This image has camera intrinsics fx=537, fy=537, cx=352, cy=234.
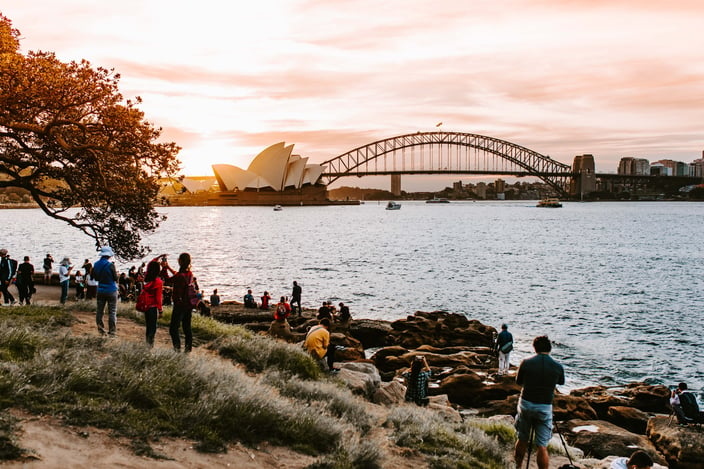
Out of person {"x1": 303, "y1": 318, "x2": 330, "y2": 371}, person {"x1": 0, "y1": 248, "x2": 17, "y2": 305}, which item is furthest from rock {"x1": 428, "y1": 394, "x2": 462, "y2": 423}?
person {"x1": 0, "y1": 248, "x2": 17, "y2": 305}

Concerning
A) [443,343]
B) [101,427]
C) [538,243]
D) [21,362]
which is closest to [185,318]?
[21,362]

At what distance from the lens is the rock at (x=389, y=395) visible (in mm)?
9615

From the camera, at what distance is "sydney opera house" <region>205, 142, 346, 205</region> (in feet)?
495

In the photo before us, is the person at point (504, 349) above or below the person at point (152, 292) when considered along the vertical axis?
below

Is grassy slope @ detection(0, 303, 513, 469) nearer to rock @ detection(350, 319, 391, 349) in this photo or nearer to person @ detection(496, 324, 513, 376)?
person @ detection(496, 324, 513, 376)

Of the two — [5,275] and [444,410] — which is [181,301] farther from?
[5,275]

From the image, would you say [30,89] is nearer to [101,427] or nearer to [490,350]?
[101,427]

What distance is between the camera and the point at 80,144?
1330 cm

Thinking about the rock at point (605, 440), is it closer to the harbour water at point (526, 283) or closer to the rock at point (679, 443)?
the rock at point (679, 443)

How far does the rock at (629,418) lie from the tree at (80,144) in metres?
12.2

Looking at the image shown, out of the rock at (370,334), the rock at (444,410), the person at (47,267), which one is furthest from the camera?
the person at (47,267)

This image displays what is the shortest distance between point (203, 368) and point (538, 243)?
64831 millimetres

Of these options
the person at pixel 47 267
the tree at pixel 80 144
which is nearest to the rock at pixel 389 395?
the tree at pixel 80 144

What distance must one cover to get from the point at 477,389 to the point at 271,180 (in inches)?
5913
